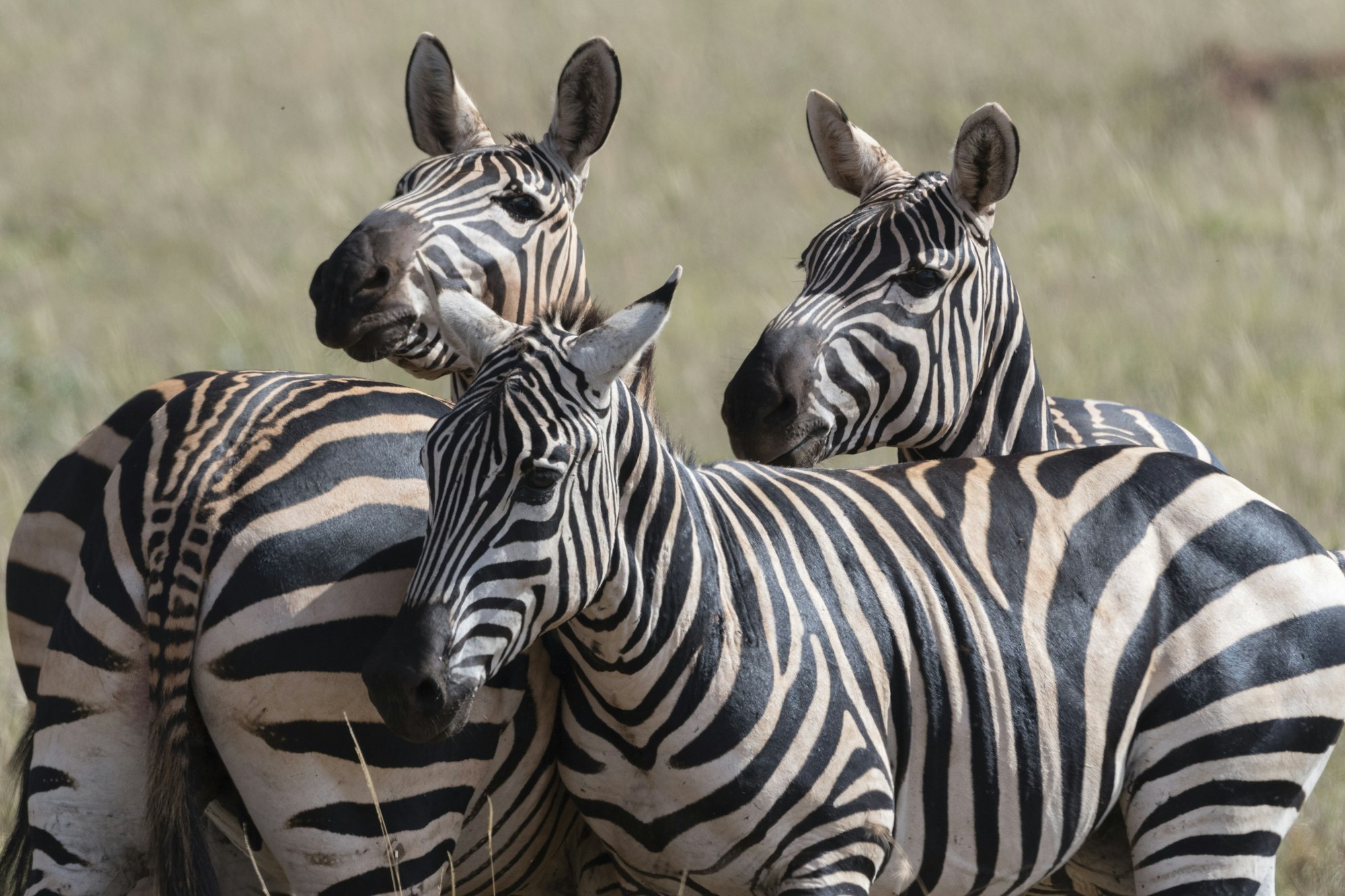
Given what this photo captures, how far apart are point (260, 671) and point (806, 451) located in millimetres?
1944

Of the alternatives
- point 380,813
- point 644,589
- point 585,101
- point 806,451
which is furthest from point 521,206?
point 380,813

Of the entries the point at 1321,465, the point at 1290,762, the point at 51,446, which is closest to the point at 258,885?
the point at 1290,762

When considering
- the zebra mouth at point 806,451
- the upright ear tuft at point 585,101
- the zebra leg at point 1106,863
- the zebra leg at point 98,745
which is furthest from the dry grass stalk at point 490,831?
the upright ear tuft at point 585,101

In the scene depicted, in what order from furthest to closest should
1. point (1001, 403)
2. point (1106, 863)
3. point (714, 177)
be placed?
point (714, 177), point (1001, 403), point (1106, 863)

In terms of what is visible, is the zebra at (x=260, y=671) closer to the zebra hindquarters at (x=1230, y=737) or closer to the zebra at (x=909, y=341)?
the zebra at (x=909, y=341)

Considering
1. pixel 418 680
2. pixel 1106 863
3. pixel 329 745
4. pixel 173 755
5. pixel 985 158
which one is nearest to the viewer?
pixel 418 680

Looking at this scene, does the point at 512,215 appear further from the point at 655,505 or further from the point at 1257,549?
the point at 1257,549

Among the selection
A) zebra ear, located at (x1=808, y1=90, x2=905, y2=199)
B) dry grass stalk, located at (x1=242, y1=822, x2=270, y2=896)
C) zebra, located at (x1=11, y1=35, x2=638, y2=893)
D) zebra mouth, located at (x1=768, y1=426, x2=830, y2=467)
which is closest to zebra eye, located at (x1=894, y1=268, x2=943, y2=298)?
zebra mouth, located at (x1=768, y1=426, x2=830, y2=467)

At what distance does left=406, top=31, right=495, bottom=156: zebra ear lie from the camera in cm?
523

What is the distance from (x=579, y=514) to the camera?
10.3 ft

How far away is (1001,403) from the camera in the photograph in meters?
5.02

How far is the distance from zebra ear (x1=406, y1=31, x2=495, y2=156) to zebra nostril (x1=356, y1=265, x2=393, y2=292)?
1016mm

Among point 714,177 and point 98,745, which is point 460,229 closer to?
point 98,745

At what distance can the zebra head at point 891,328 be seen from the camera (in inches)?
180
